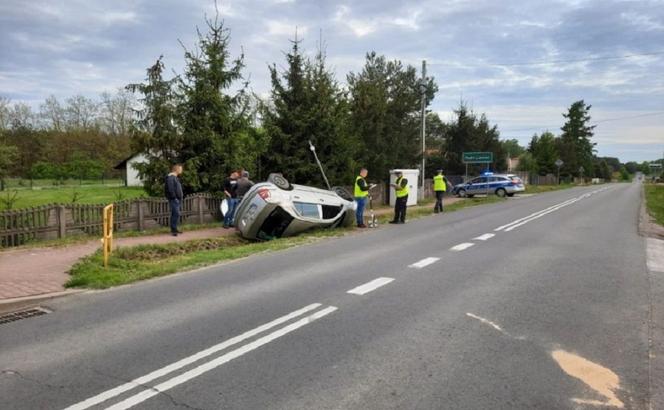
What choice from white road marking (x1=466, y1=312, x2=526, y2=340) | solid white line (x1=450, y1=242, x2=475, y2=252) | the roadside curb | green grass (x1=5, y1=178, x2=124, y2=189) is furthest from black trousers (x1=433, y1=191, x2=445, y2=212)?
green grass (x1=5, y1=178, x2=124, y2=189)

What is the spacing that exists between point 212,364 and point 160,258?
6.51 m

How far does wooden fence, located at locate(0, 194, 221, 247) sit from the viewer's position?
10891mm

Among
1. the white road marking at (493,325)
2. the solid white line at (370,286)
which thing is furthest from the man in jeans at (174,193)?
the white road marking at (493,325)

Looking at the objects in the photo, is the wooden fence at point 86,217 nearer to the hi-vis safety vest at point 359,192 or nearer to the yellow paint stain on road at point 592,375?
the hi-vis safety vest at point 359,192

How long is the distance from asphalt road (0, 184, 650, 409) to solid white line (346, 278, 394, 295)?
28 millimetres

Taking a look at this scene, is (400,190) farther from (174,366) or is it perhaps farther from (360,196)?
(174,366)

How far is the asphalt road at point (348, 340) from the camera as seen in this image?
368 cm

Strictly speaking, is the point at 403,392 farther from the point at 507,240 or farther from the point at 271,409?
the point at 507,240

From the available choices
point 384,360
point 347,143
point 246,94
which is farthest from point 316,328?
point 347,143

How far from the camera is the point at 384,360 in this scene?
431cm

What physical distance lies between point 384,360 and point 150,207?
11.3 m

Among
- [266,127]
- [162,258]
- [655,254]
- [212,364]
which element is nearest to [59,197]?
[266,127]

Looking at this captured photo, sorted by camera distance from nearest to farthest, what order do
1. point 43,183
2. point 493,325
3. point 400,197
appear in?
point 493,325
point 400,197
point 43,183

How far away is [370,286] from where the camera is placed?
7.04 metres
